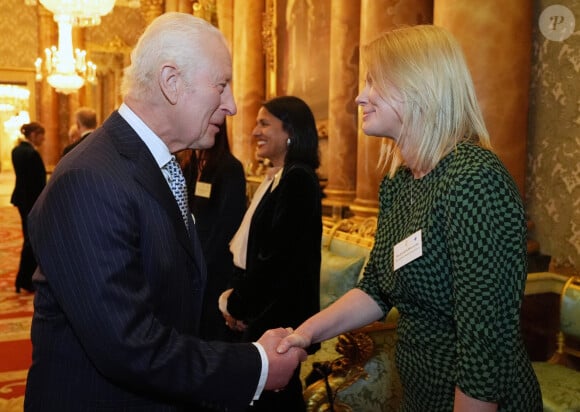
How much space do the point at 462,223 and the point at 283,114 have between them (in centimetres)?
168

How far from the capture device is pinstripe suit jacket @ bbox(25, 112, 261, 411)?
47.8 inches

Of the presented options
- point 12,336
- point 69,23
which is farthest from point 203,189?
point 69,23

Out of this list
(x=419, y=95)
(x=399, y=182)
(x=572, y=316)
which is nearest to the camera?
(x=419, y=95)

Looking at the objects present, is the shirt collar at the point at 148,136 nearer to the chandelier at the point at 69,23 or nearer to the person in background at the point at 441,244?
the person in background at the point at 441,244

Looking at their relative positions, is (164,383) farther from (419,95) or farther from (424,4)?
(424,4)

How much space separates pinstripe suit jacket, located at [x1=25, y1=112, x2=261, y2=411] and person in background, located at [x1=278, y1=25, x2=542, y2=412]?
312mm

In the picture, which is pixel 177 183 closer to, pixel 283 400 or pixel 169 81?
pixel 169 81

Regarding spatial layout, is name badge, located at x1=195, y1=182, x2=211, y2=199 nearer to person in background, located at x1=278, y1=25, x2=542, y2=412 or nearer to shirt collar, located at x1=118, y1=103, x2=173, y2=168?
person in background, located at x1=278, y1=25, x2=542, y2=412

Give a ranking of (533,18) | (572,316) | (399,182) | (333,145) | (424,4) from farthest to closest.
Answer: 1. (333,145)
2. (424,4)
3. (533,18)
4. (572,316)
5. (399,182)

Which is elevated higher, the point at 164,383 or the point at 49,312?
the point at 49,312

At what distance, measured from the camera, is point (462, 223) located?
1.35m

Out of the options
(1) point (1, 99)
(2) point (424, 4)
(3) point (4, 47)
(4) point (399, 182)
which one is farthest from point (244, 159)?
(1) point (1, 99)

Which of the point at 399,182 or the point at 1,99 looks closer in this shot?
the point at 399,182

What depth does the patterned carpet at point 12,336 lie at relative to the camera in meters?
3.80
